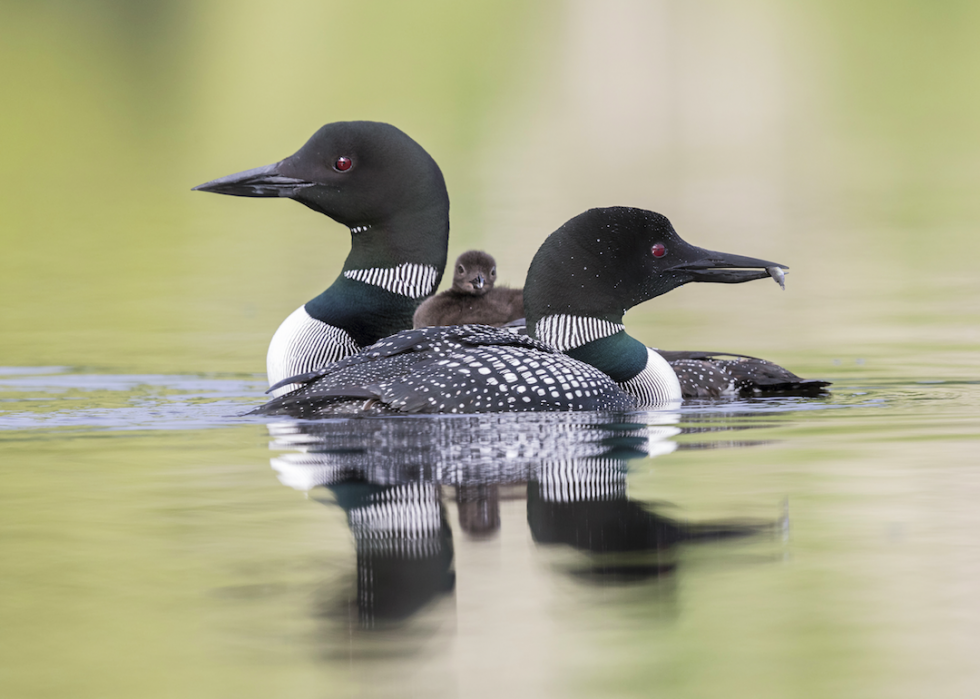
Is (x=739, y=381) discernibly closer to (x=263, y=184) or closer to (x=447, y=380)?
(x=447, y=380)

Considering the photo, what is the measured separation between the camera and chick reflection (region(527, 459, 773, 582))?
283 cm

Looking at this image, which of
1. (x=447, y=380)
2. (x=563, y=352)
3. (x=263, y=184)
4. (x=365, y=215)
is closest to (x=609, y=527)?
(x=447, y=380)

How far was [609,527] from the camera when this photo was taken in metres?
3.15

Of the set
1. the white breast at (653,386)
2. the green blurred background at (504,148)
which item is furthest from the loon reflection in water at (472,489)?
the green blurred background at (504,148)

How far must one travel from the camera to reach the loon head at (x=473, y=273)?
5902 mm

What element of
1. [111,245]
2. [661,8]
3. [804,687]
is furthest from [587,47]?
[804,687]

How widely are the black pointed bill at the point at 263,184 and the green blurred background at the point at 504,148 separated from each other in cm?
131

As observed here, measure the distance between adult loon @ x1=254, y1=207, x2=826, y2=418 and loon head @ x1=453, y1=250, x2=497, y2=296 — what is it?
0.58 m

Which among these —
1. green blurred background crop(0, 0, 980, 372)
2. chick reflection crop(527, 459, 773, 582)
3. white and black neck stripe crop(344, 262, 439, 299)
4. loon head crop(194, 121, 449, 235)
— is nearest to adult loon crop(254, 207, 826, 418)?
white and black neck stripe crop(344, 262, 439, 299)

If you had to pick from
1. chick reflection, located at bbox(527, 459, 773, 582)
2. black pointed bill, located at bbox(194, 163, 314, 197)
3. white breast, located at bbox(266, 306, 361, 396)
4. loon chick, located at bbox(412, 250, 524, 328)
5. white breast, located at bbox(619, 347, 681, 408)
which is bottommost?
chick reflection, located at bbox(527, 459, 773, 582)

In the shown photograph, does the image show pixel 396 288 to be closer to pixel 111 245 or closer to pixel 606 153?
pixel 111 245

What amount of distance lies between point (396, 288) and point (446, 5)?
32.3 m

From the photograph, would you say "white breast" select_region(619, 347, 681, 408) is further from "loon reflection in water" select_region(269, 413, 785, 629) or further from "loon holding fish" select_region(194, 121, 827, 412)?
"loon reflection in water" select_region(269, 413, 785, 629)

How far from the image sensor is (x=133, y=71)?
32188mm
